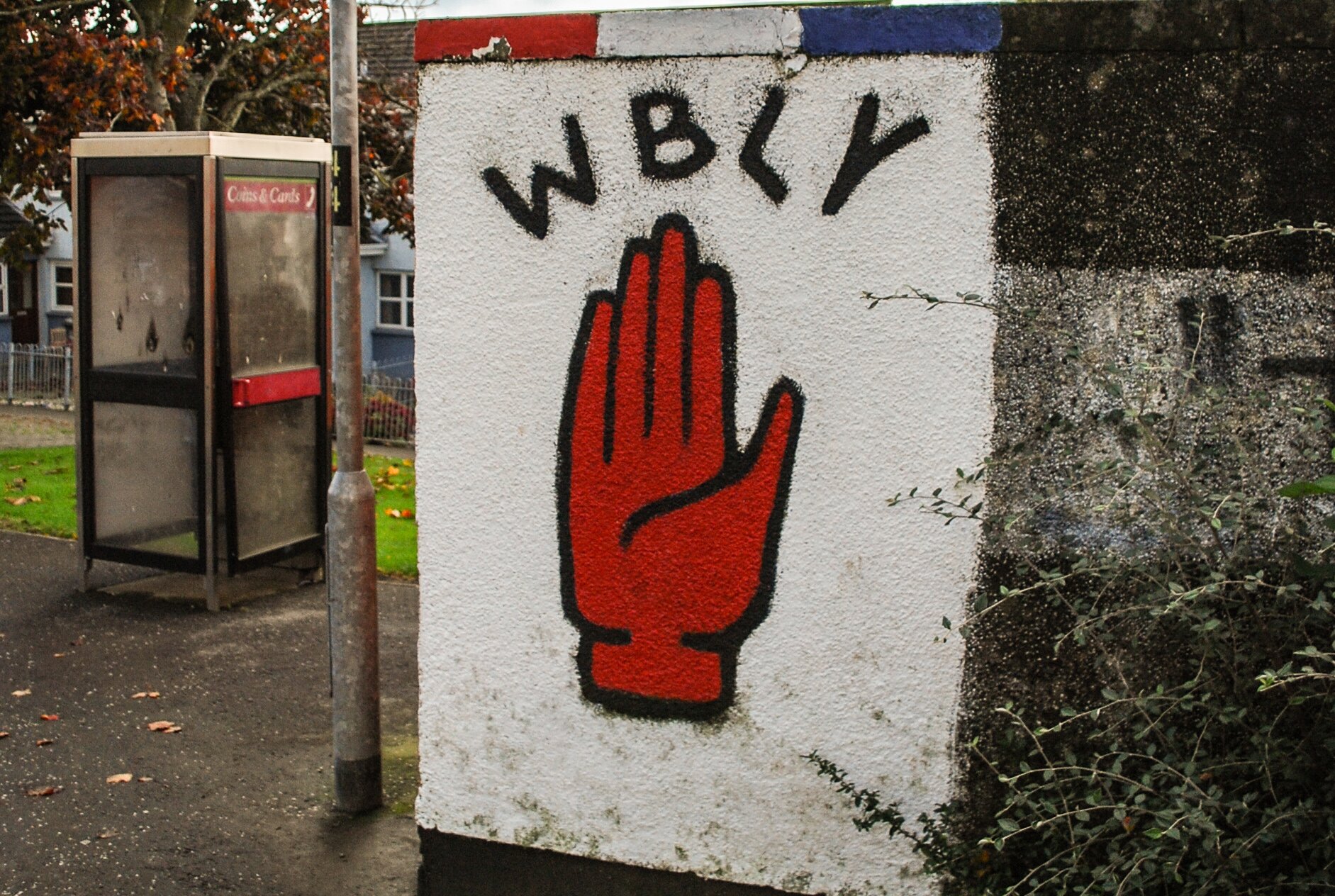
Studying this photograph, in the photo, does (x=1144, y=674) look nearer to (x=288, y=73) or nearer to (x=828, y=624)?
(x=828, y=624)

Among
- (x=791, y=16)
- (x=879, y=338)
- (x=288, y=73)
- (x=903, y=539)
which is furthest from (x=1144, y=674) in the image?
(x=288, y=73)

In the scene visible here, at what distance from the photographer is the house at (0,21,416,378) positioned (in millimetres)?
24031

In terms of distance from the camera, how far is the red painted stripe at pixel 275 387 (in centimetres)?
773

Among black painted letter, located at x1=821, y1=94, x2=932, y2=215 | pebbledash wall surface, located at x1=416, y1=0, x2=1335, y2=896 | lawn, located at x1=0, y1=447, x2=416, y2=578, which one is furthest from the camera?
lawn, located at x1=0, y1=447, x2=416, y2=578

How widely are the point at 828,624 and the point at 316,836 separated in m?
2.23

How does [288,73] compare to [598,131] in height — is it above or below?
above

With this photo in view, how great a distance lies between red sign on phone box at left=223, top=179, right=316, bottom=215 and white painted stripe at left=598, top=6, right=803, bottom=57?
442cm

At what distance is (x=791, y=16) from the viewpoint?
3.52 meters

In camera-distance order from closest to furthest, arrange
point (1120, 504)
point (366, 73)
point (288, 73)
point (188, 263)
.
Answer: point (1120, 504), point (188, 263), point (288, 73), point (366, 73)

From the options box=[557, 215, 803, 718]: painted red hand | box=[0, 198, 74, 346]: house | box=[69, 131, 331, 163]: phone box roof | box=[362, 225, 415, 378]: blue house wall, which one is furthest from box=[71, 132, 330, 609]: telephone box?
box=[0, 198, 74, 346]: house

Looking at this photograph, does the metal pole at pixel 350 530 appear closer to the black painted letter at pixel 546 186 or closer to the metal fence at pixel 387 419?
the black painted letter at pixel 546 186

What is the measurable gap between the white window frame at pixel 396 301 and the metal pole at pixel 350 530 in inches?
805

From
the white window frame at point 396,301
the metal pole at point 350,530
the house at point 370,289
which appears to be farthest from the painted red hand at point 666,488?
the white window frame at point 396,301

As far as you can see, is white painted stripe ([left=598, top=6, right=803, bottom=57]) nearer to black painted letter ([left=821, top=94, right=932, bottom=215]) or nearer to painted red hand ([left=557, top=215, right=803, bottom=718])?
black painted letter ([left=821, top=94, right=932, bottom=215])
